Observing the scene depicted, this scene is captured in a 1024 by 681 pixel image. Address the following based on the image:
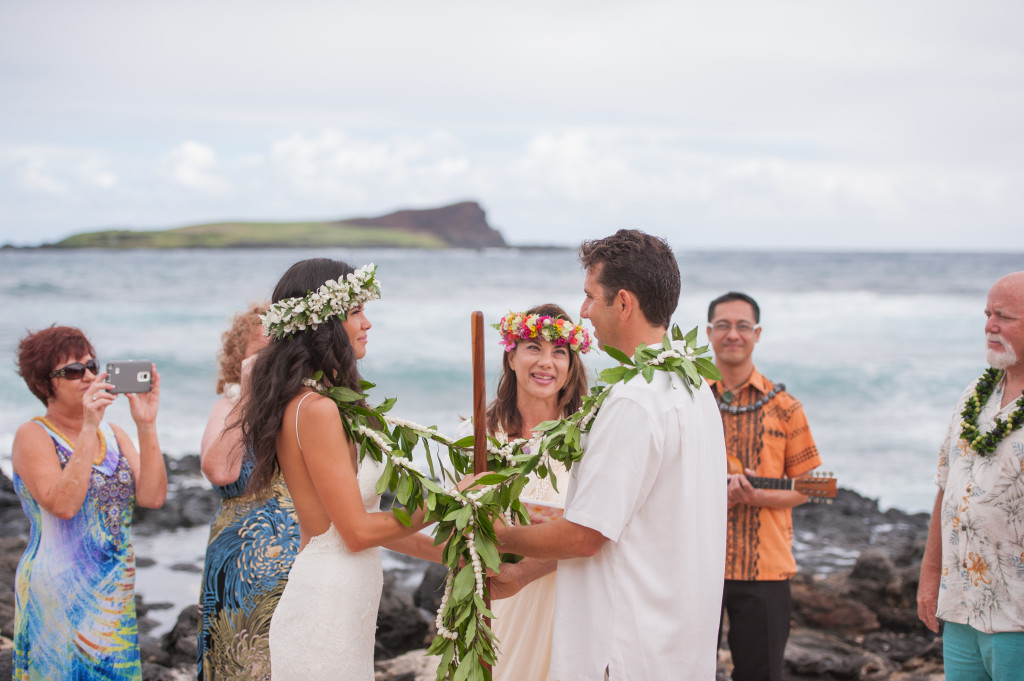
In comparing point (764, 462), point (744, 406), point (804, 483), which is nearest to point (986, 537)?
point (804, 483)

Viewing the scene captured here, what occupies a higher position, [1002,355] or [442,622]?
[1002,355]

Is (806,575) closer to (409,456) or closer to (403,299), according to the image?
(409,456)

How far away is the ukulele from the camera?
494 cm

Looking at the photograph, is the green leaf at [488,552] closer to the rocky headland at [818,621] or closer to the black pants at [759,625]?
the black pants at [759,625]

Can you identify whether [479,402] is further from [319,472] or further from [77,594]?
[77,594]

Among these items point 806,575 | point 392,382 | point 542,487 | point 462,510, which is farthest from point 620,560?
point 392,382

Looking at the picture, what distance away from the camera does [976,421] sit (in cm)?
406

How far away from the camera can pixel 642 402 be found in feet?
9.73

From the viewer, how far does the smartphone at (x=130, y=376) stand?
173 inches

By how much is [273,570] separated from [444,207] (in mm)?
44760

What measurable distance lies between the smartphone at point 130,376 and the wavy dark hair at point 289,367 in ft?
4.47

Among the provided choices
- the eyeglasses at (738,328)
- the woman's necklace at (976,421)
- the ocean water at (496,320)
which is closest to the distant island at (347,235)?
the ocean water at (496,320)

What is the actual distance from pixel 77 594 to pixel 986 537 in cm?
430

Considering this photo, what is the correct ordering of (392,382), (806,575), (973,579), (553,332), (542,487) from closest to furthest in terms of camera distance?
(973,579)
(542,487)
(553,332)
(806,575)
(392,382)
